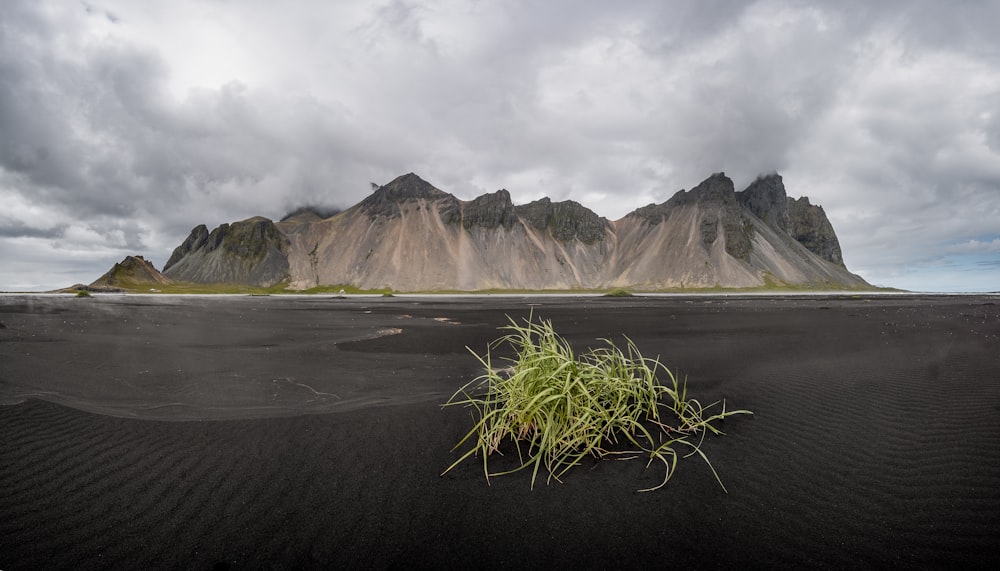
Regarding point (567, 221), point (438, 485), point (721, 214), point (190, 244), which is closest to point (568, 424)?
point (438, 485)

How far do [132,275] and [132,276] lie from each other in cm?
62

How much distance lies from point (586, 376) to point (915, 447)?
4.00 m

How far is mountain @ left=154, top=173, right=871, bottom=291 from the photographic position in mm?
146625

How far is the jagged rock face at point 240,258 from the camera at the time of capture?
15338 centimetres

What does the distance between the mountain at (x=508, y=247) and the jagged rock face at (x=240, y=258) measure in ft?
1.61

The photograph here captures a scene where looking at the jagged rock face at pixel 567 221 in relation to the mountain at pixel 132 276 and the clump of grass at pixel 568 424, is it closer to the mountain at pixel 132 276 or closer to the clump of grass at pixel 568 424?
the mountain at pixel 132 276

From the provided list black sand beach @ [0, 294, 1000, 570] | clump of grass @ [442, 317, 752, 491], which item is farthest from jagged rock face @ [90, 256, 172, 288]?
clump of grass @ [442, 317, 752, 491]

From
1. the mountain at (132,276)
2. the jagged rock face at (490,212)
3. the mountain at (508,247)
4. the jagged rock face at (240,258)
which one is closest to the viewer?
the mountain at (132,276)

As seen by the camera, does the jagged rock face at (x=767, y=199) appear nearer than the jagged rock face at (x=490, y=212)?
No

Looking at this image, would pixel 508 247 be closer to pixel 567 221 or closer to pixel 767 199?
pixel 567 221

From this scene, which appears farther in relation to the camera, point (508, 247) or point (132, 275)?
point (508, 247)

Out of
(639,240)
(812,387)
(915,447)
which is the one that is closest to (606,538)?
(915,447)

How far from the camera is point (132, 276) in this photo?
14762cm

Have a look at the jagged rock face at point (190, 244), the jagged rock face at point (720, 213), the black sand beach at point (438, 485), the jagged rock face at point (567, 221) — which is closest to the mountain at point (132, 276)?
the jagged rock face at point (190, 244)
